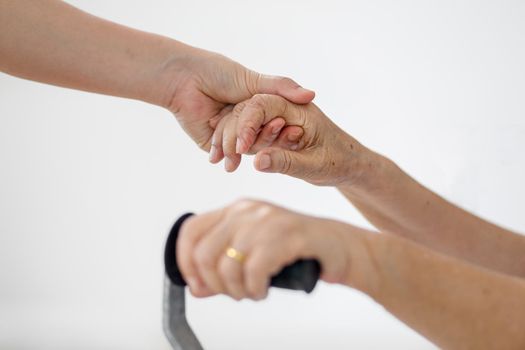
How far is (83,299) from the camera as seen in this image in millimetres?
2109

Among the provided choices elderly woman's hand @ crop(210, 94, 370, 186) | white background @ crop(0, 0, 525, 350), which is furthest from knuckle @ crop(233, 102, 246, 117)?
white background @ crop(0, 0, 525, 350)

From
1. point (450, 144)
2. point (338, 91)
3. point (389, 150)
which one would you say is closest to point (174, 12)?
point (338, 91)

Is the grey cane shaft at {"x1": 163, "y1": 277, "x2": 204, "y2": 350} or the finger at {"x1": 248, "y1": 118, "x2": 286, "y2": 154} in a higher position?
the finger at {"x1": 248, "y1": 118, "x2": 286, "y2": 154}

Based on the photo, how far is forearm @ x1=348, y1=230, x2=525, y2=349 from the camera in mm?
616

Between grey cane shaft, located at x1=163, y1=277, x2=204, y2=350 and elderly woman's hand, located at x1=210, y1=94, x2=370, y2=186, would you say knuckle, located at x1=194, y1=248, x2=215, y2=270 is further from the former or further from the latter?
elderly woman's hand, located at x1=210, y1=94, x2=370, y2=186

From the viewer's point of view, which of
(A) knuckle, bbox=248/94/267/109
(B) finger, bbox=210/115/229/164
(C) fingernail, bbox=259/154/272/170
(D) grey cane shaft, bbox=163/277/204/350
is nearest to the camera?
(D) grey cane shaft, bbox=163/277/204/350

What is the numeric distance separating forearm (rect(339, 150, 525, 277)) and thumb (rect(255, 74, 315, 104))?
0.20 meters

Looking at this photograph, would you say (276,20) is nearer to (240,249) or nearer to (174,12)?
(174,12)

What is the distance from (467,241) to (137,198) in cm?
115

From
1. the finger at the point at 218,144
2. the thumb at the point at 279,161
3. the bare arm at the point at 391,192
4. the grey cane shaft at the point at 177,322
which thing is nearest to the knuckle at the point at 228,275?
the grey cane shaft at the point at 177,322

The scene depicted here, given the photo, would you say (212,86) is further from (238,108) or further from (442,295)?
(442,295)

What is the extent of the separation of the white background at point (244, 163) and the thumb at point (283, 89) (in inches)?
24.8

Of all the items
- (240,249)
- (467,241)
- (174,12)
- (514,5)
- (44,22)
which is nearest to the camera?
(240,249)

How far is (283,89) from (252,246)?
2.60 ft
